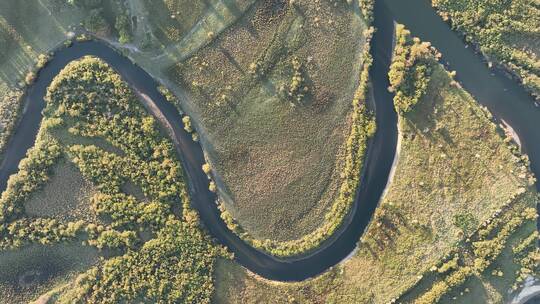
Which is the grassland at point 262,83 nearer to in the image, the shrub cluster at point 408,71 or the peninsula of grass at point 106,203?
the shrub cluster at point 408,71

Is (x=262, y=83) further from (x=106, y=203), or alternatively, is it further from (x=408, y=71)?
(x=106, y=203)

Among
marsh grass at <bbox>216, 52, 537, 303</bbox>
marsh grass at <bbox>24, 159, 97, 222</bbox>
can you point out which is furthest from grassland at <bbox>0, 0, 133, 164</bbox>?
marsh grass at <bbox>216, 52, 537, 303</bbox>

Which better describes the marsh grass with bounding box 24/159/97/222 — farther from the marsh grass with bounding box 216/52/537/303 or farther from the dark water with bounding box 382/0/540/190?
the dark water with bounding box 382/0/540/190

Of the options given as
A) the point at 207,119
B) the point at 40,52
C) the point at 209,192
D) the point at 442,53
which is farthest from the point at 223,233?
the point at 442,53

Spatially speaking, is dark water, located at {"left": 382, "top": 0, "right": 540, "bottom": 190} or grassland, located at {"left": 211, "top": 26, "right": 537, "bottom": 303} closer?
grassland, located at {"left": 211, "top": 26, "right": 537, "bottom": 303}

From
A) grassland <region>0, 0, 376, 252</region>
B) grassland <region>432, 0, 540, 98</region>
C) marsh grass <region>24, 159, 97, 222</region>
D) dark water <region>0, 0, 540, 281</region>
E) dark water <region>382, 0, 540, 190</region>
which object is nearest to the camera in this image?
grassland <region>432, 0, 540, 98</region>
